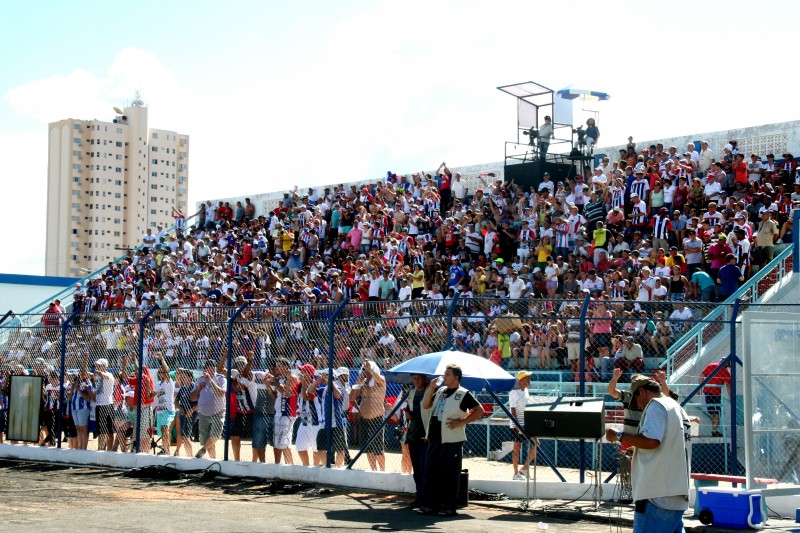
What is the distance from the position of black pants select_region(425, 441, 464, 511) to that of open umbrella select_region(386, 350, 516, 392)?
866mm

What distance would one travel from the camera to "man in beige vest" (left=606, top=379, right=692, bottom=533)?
312 inches

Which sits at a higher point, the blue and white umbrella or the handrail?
the blue and white umbrella


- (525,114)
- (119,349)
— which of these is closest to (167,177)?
(525,114)

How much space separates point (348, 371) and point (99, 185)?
14173 centimetres

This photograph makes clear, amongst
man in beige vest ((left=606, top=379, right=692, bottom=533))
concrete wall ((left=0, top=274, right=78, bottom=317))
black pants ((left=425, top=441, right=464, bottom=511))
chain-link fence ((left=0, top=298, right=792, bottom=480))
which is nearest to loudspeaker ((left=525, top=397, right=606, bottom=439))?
chain-link fence ((left=0, top=298, right=792, bottom=480))

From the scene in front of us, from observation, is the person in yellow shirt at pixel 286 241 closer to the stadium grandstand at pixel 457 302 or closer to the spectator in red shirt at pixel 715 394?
the stadium grandstand at pixel 457 302

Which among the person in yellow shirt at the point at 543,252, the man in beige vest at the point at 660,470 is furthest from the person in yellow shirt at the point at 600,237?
the man in beige vest at the point at 660,470

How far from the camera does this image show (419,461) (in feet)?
42.7

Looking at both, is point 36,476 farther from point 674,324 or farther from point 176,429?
point 674,324

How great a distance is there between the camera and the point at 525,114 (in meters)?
30.2

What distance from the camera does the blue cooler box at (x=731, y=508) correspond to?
10.6 m

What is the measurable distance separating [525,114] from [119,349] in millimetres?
15776

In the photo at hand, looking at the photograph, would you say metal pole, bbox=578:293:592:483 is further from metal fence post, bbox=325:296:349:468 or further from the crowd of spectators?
metal fence post, bbox=325:296:349:468

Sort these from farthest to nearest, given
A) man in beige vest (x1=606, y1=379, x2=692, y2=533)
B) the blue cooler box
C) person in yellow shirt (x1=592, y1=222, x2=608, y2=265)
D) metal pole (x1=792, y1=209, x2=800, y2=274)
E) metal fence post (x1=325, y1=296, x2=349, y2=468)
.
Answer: person in yellow shirt (x1=592, y1=222, x2=608, y2=265)
metal pole (x1=792, y1=209, x2=800, y2=274)
metal fence post (x1=325, y1=296, x2=349, y2=468)
the blue cooler box
man in beige vest (x1=606, y1=379, x2=692, y2=533)
